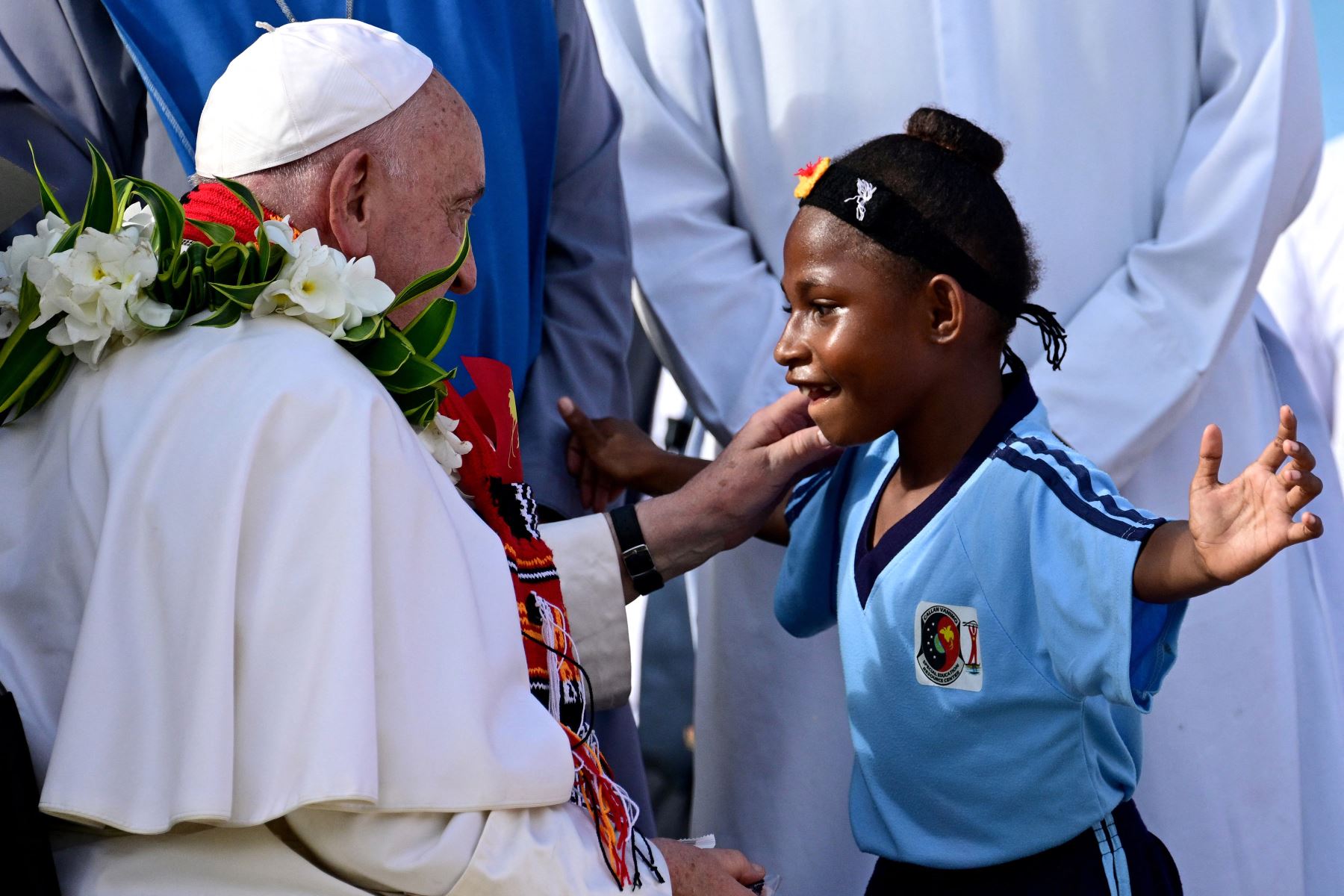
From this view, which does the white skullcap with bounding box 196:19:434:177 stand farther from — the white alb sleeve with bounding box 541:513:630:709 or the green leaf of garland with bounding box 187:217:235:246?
the white alb sleeve with bounding box 541:513:630:709

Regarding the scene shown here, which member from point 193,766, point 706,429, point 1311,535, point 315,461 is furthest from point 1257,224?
point 193,766

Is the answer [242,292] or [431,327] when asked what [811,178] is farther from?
[242,292]

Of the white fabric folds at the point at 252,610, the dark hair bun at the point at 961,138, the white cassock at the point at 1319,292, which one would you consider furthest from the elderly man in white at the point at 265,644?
the white cassock at the point at 1319,292

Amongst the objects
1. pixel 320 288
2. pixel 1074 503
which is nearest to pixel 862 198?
pixel 1074 503

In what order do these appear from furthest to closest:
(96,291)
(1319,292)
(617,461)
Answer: (1319,292) → (617,461) → (96,291)

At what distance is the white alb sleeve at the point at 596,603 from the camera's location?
2592mm

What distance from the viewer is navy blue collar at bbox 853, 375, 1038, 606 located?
241 centimetres

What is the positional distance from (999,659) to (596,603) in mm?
692

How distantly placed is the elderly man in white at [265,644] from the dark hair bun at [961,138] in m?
1.07

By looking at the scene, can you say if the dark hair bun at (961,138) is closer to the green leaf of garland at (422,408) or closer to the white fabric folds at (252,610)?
the green leaf of garland at (422,408)

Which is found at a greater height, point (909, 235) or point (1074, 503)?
point (909, 235)

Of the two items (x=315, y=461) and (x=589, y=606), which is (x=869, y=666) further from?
(x=315, y=461)

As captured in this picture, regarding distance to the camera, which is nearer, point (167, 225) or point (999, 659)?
point (167, 225)

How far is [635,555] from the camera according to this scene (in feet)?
8.79
